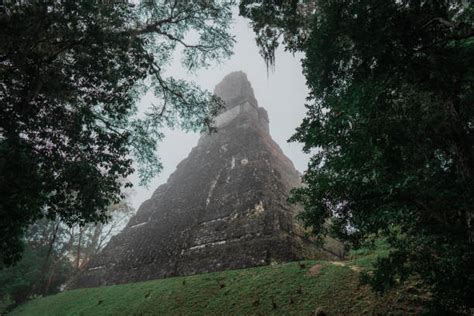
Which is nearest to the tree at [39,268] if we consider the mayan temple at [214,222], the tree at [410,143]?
the mayan temple at [214,222]

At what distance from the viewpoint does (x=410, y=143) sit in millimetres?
3873

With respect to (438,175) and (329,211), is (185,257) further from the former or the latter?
(438,175)

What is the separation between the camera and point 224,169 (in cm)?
1911

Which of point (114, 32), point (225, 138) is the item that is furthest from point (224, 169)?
point (114, 32)

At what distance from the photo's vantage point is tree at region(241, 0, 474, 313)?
3611mm

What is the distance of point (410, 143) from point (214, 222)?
11701 millimetres

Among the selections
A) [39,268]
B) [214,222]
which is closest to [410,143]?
[214,222]

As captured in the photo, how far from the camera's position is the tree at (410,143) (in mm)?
3611

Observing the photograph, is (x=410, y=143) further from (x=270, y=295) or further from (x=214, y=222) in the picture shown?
(x=214, y=222)

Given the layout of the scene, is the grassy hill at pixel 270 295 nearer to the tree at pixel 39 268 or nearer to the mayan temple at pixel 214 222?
the mayan temple at pixel 214 222

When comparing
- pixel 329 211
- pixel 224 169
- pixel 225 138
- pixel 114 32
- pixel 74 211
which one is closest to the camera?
pixel 329 211

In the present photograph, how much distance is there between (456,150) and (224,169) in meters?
15.7

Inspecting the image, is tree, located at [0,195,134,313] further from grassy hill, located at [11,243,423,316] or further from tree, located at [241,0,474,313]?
tree, located at [241,0,474,313]

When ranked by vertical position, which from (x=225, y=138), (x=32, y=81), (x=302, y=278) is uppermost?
(x=225, y=138)
